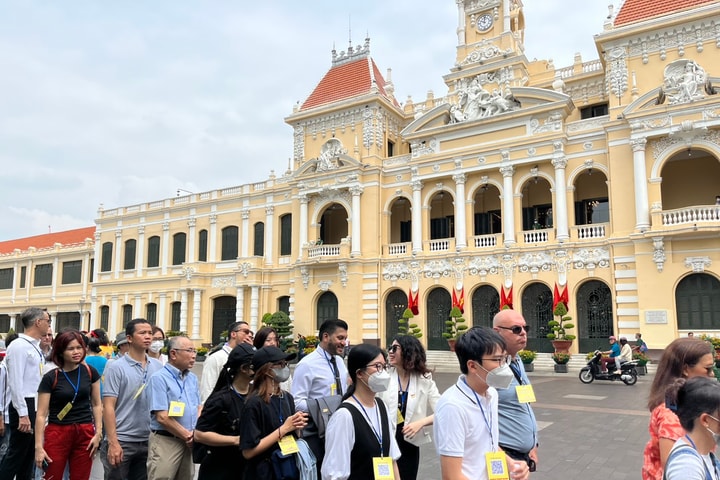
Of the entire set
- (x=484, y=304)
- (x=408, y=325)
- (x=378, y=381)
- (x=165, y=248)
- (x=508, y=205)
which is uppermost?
(x=508, y=205)

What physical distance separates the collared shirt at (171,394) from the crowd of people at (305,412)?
0.01m

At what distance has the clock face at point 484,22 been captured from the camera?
2617 centimetres

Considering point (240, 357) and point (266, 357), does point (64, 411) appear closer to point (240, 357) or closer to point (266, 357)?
point (240, 357)

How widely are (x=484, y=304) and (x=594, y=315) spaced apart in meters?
4.46

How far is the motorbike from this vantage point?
52.1ft

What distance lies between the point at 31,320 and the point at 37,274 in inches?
1742

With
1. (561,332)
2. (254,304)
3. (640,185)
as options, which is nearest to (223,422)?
(561,332)

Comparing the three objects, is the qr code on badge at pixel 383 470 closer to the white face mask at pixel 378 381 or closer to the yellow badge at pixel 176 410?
the white face mask at pixel 378 381

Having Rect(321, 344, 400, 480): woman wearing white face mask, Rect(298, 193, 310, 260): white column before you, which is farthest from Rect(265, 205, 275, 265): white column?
Rect(321, 344, 400, 480): woman wearing white face mask

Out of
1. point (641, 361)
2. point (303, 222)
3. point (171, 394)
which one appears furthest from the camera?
point (303, 222)

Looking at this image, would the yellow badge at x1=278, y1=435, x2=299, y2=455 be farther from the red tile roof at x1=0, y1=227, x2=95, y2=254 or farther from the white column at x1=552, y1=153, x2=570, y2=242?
the red tile roof at x1=0, y1=227, x2=95, y2=254

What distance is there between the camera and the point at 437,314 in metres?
25.5

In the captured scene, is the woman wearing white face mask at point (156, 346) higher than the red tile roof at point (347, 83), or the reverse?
the red tile roof at point (347, 83)

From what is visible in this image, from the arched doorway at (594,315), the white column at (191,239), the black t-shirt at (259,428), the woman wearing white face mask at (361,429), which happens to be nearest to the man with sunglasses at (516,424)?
the woman wearing white face mask at (361,429)
